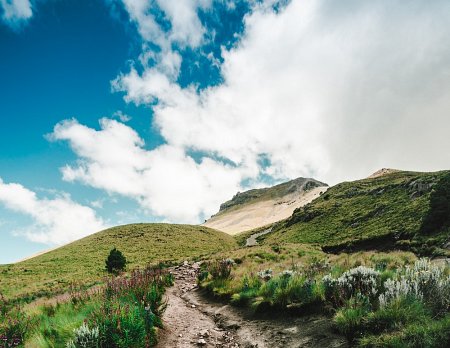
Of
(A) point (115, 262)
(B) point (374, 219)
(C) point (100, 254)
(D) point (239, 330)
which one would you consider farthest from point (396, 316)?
(C) point (100, 254)

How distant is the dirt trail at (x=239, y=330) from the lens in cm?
639

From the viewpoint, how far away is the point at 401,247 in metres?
30.5

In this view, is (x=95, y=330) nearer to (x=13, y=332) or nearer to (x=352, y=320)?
(x=13, y=332)

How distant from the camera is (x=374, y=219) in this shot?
161 feet

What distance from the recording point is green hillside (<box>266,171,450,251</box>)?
120ft

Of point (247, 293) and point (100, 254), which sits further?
point (100, 254)

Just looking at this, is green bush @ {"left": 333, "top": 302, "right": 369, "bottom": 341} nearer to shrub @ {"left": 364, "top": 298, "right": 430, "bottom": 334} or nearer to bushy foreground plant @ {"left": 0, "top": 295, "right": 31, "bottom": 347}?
shrub @ {"left": 364, "top": 298, "right": 430, "bottom": 334}

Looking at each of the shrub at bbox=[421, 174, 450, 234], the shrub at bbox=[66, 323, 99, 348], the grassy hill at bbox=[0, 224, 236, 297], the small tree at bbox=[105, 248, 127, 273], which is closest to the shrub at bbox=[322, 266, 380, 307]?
the shrub at bbox=[66, 323, 99, 348]

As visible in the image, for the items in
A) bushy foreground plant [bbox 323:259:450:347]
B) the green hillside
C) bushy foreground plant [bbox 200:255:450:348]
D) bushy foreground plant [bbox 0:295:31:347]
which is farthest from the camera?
the green hillside

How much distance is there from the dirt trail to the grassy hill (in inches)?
1017

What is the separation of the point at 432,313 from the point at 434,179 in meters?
54.2

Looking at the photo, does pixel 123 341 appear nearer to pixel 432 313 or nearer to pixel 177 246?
pixel 432 313

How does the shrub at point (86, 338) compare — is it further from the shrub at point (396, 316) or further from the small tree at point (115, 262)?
the small tree at point (115, 262)

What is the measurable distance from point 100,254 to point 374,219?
51525mm
